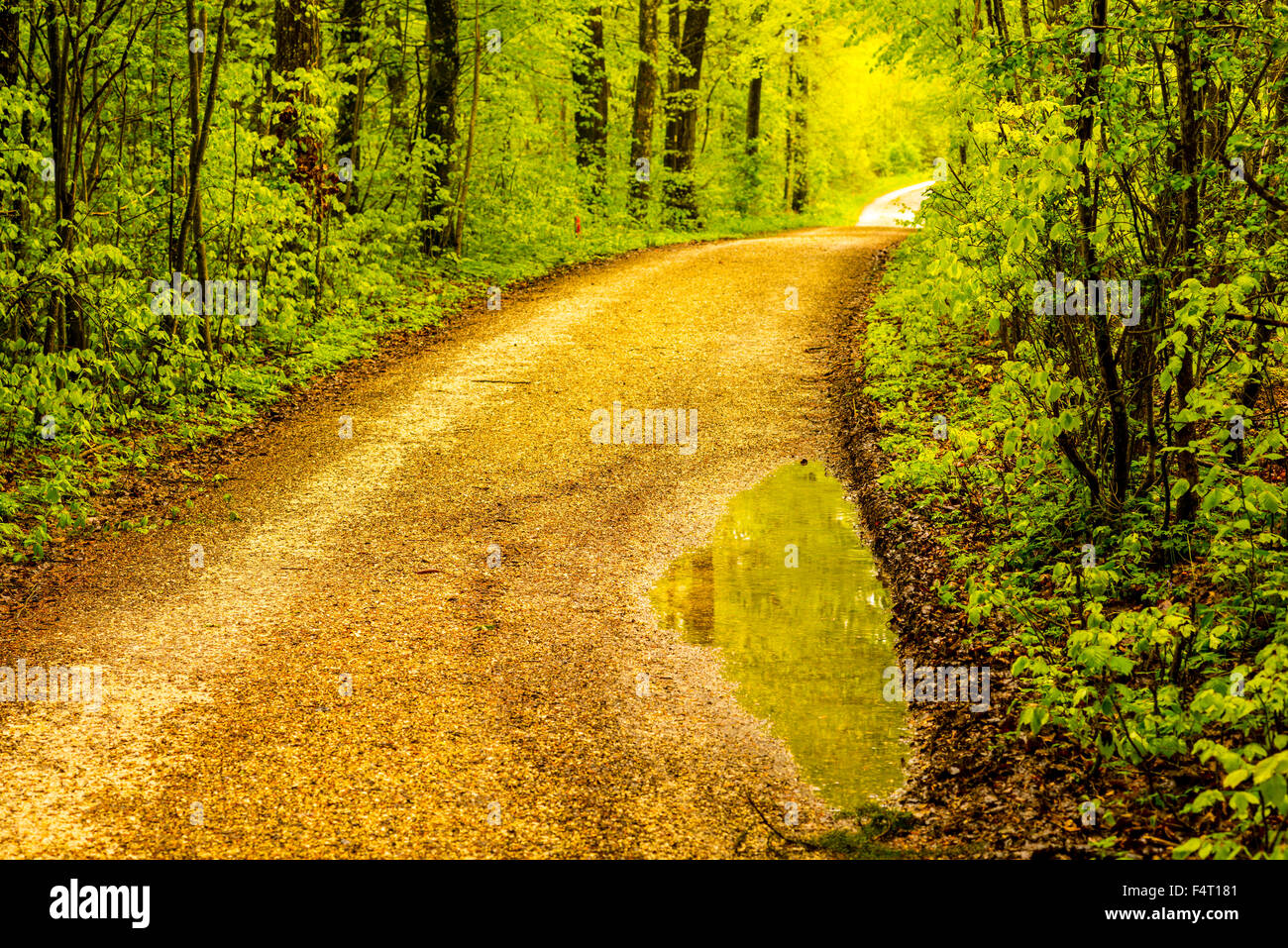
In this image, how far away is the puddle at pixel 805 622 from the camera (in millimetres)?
5422

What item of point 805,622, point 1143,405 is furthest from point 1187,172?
point 805,622

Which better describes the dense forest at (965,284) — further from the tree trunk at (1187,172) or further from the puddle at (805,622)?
the puddle at (805,622)

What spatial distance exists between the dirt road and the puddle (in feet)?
0.66

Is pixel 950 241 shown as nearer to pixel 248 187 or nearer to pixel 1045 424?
pixel 1045 424

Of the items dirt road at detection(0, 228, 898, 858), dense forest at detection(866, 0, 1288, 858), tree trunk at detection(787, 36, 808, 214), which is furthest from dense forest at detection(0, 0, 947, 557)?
tree trunk at detection(787, 36, 808, 214)

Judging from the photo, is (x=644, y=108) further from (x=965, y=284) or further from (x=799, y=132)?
(x=965, y=284)

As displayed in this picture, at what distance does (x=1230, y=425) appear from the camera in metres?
5.27

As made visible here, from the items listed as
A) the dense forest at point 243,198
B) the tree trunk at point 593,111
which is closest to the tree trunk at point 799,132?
the tree trunk at point 593,111

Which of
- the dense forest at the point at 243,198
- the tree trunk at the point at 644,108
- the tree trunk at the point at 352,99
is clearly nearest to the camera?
the dense forest at the point at 243,198

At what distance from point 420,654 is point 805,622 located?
264 cm

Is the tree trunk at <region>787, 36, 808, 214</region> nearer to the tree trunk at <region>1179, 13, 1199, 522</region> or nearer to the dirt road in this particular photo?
the dirt road

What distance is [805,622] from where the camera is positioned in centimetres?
701

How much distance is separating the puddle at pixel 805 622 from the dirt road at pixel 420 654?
20cm
